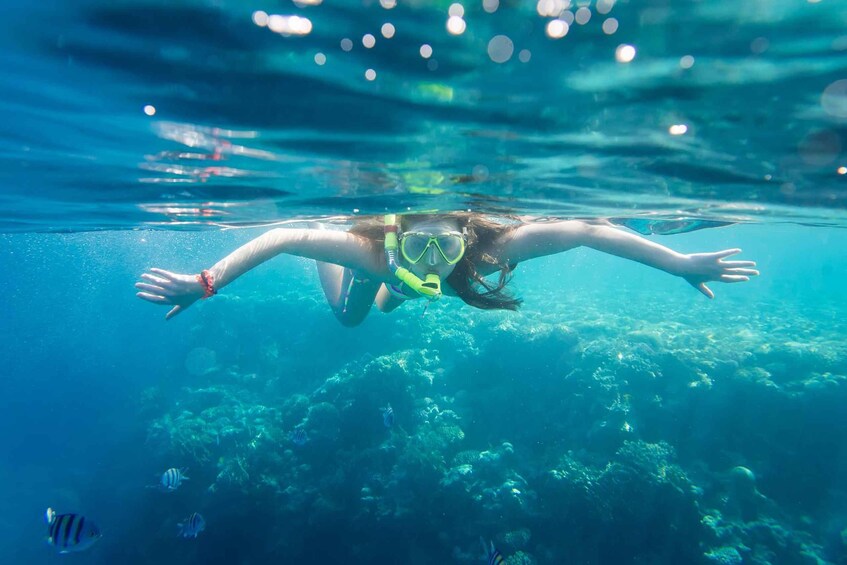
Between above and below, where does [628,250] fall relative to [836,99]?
below

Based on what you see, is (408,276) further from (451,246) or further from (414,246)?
(451,246)

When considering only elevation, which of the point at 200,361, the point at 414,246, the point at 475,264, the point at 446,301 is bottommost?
the point at 200,361

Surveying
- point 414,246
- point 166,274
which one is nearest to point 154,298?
point 166,274

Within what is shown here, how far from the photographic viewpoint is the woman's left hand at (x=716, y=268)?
503 centimetres

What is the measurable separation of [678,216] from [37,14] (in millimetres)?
12220

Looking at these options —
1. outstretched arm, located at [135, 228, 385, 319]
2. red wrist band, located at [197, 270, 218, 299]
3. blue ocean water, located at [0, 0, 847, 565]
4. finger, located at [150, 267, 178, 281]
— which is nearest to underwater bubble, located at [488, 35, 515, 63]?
blue ocean water, located at [0, 0, 847, 565]

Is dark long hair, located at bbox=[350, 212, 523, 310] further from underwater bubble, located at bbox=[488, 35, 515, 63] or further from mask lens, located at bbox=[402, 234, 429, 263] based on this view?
underwater bubble, located at bbox=[488, 35, 515, 63]

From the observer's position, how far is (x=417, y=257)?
5.82 m

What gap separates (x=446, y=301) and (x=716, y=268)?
67.1 ft

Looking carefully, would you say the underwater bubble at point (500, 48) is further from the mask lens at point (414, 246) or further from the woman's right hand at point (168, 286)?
the woman's right hand at point (168, 286)

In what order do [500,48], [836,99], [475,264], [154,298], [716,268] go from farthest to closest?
[475,264] → [716,268] → [154,298] → [836,99] → [500,48]

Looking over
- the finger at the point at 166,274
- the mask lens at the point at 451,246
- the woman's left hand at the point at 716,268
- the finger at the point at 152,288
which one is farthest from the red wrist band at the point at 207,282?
the woman's left hand at the point at 716,268

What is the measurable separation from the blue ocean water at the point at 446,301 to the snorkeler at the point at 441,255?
113cm

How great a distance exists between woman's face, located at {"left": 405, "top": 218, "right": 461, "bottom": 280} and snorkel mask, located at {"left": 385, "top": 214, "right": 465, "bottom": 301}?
0.05 m
